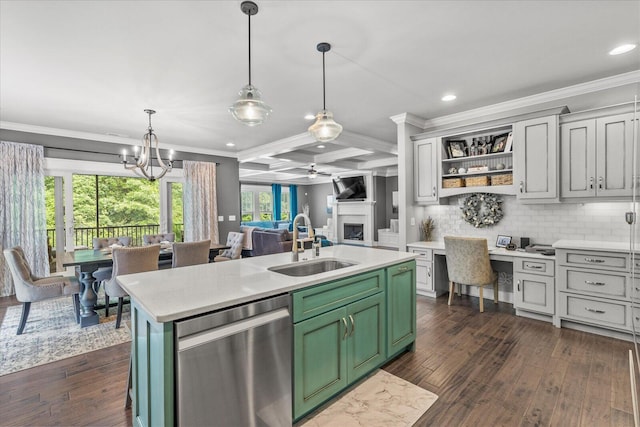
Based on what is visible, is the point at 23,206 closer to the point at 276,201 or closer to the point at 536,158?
the point at 536,158

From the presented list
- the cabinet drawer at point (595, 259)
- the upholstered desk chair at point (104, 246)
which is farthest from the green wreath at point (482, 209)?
the upholstered desk chair at point (104, 246)

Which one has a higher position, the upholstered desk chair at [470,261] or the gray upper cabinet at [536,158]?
the gray upper cabinet at [536,158]

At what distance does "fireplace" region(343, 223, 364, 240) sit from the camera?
10438 millimetres

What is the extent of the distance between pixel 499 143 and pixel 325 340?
3.57 m

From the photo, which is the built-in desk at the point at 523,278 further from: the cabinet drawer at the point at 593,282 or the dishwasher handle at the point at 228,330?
the dishwasher handle at the point at 228,330

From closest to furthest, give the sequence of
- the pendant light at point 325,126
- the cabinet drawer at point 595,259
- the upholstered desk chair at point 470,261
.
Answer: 1. the pendant light at point 325,126
2. the cabinet drawer at point 595,259
3. the upholstered desk chair at point 470,261

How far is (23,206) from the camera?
4.64 metres

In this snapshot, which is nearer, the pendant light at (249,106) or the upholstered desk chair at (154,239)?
the pendant light at (249,106)

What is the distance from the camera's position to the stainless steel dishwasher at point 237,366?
1314 mm

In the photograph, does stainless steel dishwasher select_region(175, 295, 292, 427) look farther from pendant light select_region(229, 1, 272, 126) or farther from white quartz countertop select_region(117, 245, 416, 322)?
pendant light select_region(229, 1, 272, 126)

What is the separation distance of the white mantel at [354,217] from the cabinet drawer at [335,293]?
25.7 ft

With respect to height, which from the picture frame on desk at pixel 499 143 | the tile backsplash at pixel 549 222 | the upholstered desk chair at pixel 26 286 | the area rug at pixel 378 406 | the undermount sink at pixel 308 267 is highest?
the picture frame on desk at pixel 499 143

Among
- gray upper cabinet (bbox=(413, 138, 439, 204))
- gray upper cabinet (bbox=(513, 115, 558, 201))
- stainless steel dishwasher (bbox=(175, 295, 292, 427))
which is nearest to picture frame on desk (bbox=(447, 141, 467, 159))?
gray upper cabinet (bbox=(413, 138, 439, 204))

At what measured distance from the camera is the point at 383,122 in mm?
4855
